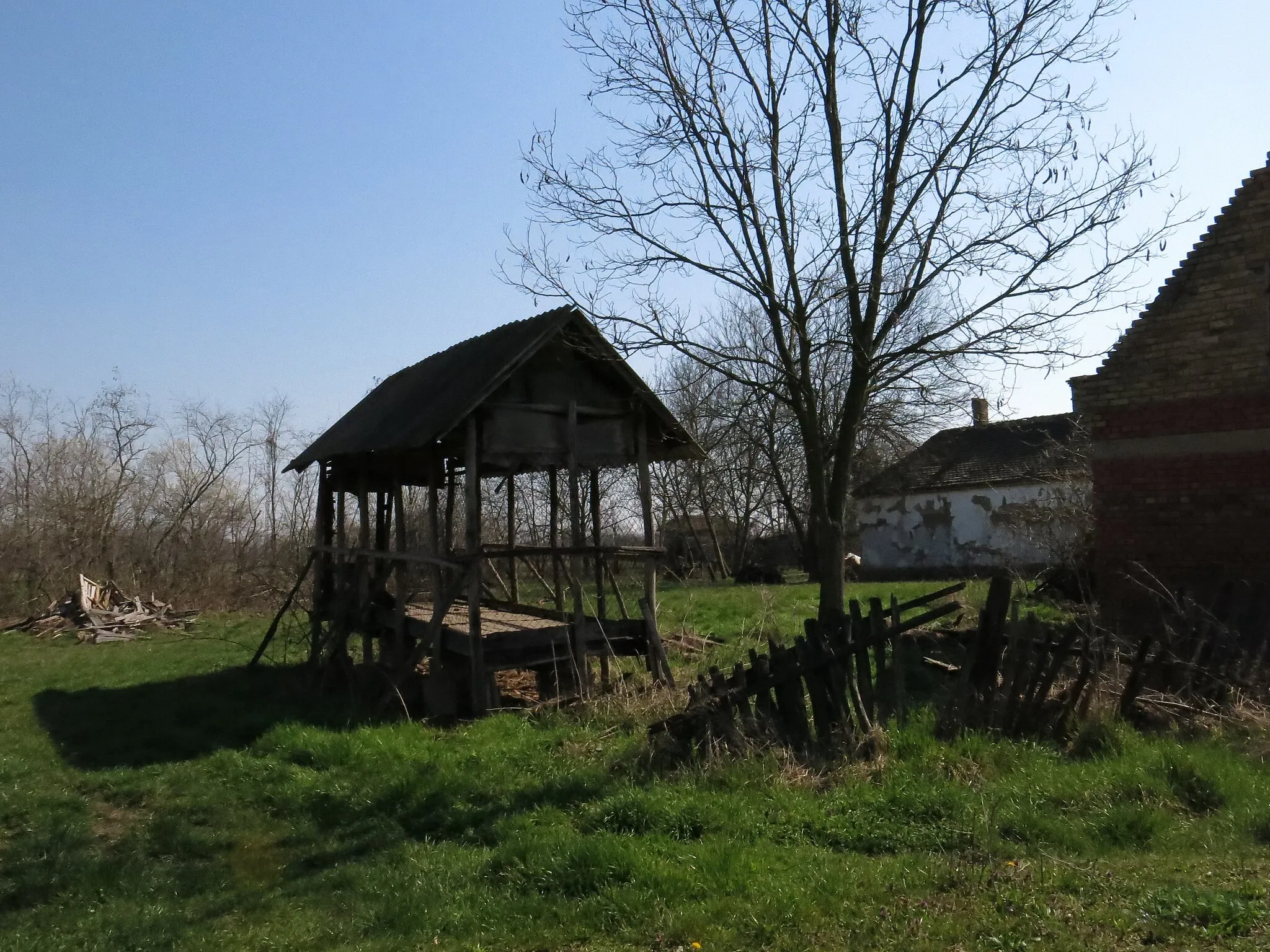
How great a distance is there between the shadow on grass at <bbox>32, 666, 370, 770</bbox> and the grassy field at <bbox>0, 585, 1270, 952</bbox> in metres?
0.23

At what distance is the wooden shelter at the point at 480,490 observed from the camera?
11195 millimetres

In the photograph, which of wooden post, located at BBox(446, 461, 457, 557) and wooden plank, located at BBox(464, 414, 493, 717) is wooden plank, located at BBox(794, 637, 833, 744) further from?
wooden post, located at BBox(446, 461, 457, 557)

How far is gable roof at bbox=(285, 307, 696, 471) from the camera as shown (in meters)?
11.1

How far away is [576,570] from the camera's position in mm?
11453

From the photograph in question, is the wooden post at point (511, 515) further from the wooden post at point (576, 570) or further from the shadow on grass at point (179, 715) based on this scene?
the shadow on grass at point (179, 715)

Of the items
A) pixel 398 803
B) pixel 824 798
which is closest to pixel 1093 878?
pixel 824 798

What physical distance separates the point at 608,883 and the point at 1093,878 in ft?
8.05

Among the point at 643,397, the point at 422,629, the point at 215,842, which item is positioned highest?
the point at 643,397

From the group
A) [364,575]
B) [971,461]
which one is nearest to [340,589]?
[364,575]

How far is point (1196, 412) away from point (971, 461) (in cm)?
2259

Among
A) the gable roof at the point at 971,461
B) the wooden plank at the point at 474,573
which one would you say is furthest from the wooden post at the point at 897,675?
the gable roof at the point at 971,461

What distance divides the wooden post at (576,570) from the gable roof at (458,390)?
3.02 ft

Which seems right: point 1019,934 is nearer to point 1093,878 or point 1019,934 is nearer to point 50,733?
point 1093,878

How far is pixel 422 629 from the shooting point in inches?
489
